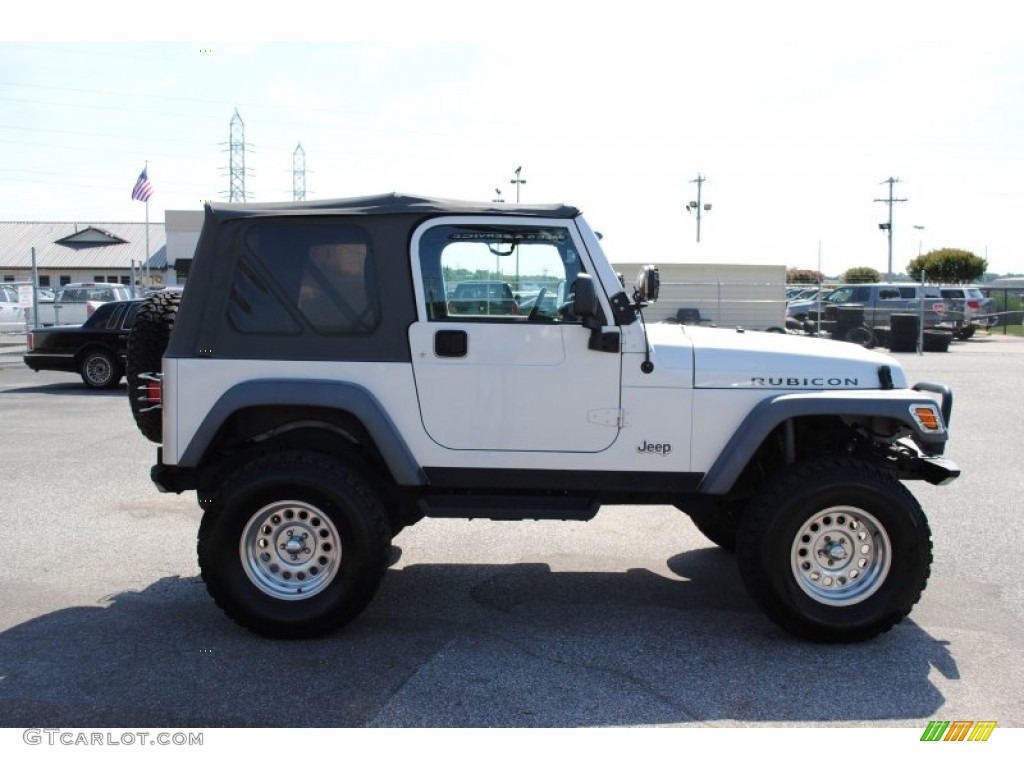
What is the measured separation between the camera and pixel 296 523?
16.3 ft

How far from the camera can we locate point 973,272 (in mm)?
55375

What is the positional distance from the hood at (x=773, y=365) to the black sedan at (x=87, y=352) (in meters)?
12.9

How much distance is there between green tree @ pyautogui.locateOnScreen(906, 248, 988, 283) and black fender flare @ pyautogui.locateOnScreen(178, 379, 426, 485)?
5521 cm

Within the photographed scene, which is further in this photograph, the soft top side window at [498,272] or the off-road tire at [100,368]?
the off-road tire at [100,368]

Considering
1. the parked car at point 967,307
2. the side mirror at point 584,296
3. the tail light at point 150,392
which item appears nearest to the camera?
the side mirror at point 584,296

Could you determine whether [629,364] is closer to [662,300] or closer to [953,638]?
[953,638]

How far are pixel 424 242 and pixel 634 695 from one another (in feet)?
8.21

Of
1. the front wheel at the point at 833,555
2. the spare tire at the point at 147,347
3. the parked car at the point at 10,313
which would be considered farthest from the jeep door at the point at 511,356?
the parked car at the point at 10,313

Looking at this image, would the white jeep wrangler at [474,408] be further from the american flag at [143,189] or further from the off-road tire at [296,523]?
the american flag at [143,189]

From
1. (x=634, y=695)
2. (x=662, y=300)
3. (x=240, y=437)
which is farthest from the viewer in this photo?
(x=662, y=300)

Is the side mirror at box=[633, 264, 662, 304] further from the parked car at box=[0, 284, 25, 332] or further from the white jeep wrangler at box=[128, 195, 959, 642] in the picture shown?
the parked car at box=[0, 284, 25, 332]

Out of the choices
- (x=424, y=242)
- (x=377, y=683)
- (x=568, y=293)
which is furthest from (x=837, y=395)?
(x=377, y=683)

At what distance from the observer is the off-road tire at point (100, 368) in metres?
15.9

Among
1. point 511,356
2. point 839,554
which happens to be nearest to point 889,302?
point 839,554
